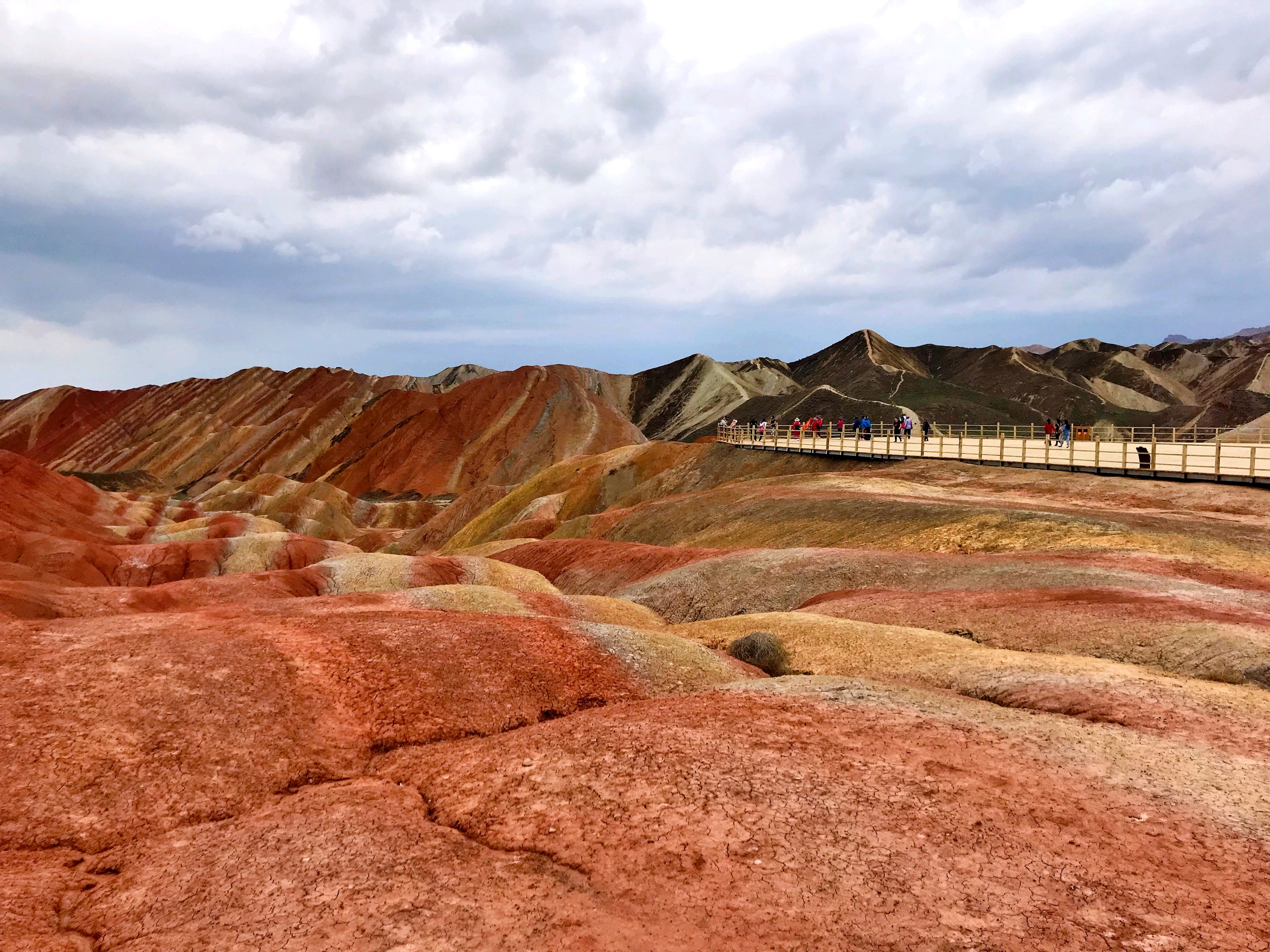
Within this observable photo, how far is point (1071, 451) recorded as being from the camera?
46031 mm

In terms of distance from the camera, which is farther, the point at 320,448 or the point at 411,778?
the point at 320,448

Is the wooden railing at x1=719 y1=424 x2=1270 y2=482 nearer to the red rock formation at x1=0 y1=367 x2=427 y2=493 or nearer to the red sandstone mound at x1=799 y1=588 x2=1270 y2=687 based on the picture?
the red sandstone mound at x1=799 y1=588 x2=1270 y2=687

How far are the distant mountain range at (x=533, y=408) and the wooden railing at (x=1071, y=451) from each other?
5398 centimetres

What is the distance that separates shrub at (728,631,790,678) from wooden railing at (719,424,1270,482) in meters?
31.9

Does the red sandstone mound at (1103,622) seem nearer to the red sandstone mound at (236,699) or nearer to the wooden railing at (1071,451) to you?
the red sandstone mound at (236,699)

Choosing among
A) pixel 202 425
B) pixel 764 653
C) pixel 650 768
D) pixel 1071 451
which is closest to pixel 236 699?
pixel 650 768

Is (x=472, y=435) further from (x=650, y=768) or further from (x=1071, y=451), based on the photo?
(x=650, y=768)

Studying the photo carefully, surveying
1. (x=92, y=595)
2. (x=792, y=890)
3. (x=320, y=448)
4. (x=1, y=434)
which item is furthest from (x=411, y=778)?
(x=1, y=434)

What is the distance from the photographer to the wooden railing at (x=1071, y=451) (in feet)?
132

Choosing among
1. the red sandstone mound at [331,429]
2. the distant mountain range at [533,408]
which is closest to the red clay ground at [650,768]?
the distant mountain range at [533,408]

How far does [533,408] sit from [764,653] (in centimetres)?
13450

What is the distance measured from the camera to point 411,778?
11516mm

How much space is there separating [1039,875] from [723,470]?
60738 mm

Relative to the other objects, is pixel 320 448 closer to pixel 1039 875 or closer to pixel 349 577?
pixel 349 577
